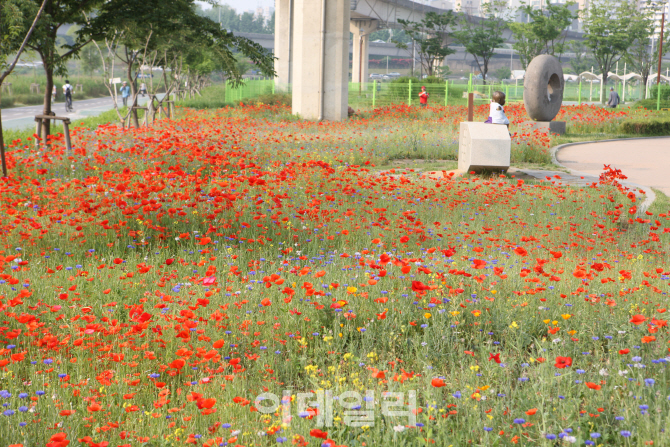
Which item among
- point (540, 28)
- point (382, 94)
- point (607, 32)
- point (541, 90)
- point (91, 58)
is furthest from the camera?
point (91, 58)

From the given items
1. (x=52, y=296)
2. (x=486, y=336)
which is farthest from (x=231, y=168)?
(x=486, y=336)

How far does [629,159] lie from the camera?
15.6 m

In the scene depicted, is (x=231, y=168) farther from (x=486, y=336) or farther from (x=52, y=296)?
(x=486, y=336)

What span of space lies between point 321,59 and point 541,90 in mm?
9146

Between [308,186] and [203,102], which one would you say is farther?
[203,102]

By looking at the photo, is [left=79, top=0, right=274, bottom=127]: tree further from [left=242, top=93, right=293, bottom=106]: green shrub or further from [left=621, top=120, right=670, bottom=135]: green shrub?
[left=242, top=93, right=293, bottom=106]: green shrub

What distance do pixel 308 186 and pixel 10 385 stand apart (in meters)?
5.49

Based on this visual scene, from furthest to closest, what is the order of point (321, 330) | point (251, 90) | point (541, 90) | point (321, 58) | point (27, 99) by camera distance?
point (27, 99) < point (251, 90) < point (321, 58) < point (541, 90) < point (321, 330)

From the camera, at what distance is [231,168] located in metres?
10.1

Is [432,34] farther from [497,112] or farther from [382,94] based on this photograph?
[497,112]

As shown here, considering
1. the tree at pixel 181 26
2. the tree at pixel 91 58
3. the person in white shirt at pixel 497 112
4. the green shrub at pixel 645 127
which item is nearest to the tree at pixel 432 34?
the tree at pixel 91 58

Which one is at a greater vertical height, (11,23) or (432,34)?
(432,34)

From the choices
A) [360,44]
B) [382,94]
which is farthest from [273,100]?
[360,44]

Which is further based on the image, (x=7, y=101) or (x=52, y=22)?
(x=7, y=101)
